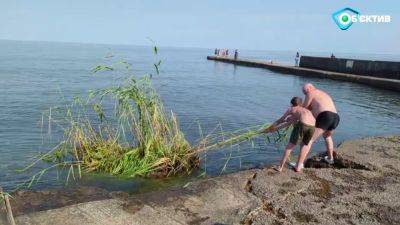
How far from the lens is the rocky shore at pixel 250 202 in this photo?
199 inches

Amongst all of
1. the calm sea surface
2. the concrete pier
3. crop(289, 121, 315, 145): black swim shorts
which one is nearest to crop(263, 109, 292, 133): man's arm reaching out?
crop(289, 121, 315, 145): black swim shorts

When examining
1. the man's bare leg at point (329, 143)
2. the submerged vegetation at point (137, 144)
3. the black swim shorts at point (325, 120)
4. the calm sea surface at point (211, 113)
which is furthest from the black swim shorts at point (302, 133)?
the calm sea surface at point (211, 113)

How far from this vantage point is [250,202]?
18.8 feet

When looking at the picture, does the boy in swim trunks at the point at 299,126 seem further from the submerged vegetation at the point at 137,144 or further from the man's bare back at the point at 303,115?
the submerged vegetation at the point at 137,144

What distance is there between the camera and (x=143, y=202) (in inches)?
215

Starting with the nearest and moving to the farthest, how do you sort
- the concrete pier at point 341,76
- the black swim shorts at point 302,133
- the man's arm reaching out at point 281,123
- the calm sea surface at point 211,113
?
the black swim shorts at point 302,133 < the man's arm reaching out at point 281,123 < the calm sea surface at point 211,113 < the concrete pier at point 341,76

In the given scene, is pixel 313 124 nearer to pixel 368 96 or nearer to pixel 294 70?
pixel 368 96

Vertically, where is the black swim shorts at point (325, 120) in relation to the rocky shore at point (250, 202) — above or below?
above

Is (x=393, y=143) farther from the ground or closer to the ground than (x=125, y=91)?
closer to the ground

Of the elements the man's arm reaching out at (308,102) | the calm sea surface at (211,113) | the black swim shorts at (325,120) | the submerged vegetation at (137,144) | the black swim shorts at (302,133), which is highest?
the man's arm reaching out at (308,102)

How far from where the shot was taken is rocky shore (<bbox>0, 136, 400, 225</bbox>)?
16.5ft

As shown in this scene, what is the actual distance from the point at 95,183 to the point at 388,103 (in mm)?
20950

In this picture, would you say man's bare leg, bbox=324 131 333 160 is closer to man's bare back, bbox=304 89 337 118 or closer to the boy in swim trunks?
man's bare back, bbox=304 89 337 118

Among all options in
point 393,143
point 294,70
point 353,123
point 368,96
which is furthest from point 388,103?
point 294,70
